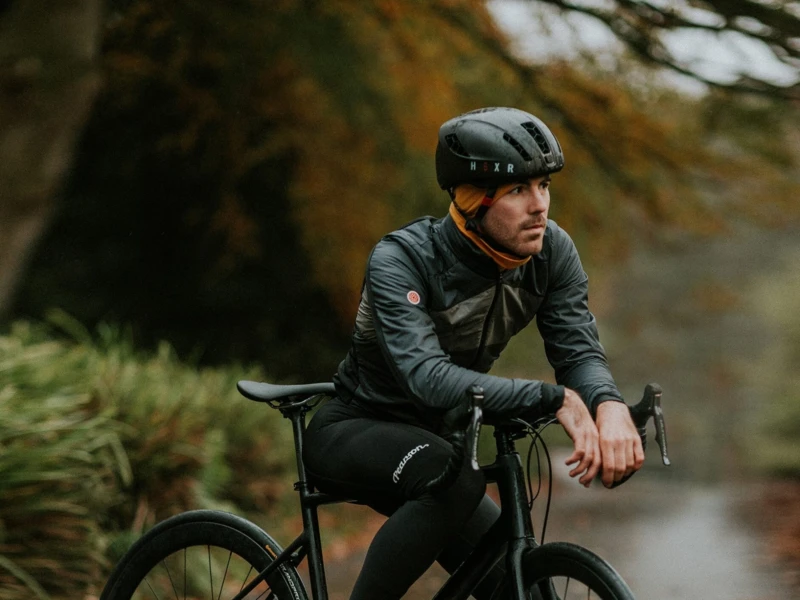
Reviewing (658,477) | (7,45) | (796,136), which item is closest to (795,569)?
(796,136)

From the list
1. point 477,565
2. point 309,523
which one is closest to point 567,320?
point 477,565

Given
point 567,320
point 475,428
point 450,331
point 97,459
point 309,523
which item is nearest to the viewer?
point 475,428

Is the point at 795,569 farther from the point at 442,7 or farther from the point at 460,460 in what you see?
the point at 460,460

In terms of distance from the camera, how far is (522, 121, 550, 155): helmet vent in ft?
9.07

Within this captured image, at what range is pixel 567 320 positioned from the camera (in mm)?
2941

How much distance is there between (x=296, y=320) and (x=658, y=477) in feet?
60.7

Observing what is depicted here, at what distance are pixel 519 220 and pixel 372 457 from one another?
699 mm

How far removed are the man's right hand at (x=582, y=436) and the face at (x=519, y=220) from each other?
438mm

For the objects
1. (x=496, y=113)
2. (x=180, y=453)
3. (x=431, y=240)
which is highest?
(x=496, y=113)

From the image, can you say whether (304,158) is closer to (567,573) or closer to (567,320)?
(567,320)

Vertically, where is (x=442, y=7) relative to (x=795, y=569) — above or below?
above

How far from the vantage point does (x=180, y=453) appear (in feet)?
20.3

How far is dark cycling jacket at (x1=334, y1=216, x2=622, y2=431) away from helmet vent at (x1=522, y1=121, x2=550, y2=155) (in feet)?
0.92

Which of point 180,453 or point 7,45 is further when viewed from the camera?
point 7,45
